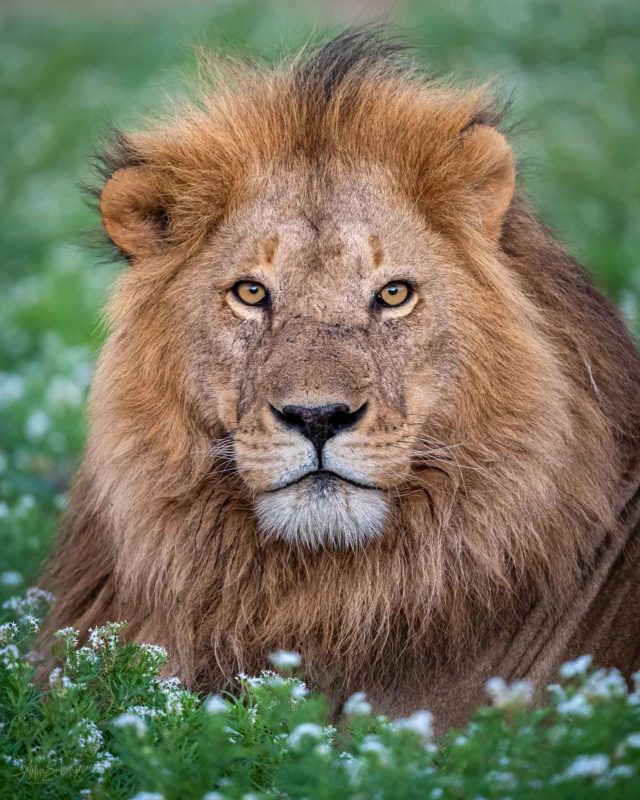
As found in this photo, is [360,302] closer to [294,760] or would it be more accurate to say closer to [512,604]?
[512,604]

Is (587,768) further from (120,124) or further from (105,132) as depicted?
(120,124)

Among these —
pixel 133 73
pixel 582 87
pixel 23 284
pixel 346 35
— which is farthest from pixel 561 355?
pixel 133 73

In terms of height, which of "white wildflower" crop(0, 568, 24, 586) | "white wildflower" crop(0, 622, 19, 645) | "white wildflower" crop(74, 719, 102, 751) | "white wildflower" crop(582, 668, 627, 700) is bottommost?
"white wildflower" crop(582, 668, 627, 700)

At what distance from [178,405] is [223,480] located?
12.7 inches

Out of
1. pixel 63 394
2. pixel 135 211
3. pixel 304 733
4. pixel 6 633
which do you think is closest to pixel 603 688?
pixel 304 733

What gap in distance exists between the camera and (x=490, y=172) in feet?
14.4

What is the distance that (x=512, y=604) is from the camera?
4.19 meters

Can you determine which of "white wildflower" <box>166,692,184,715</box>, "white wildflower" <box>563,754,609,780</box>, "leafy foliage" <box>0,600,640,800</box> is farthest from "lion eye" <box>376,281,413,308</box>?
"white wildflower" <box>563,754,609,780</box>

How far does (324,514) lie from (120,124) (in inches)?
366

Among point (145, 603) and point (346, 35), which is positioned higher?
point (346, 35)

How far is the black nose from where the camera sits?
379 cm

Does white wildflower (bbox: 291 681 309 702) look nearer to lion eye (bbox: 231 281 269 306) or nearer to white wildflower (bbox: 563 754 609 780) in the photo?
white wildflower (bbox: 563 754 609 780)

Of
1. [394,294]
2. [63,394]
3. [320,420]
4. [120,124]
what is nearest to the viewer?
[320,420]

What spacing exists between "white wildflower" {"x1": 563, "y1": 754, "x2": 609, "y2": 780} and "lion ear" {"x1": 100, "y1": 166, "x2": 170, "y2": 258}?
99.2 inches
